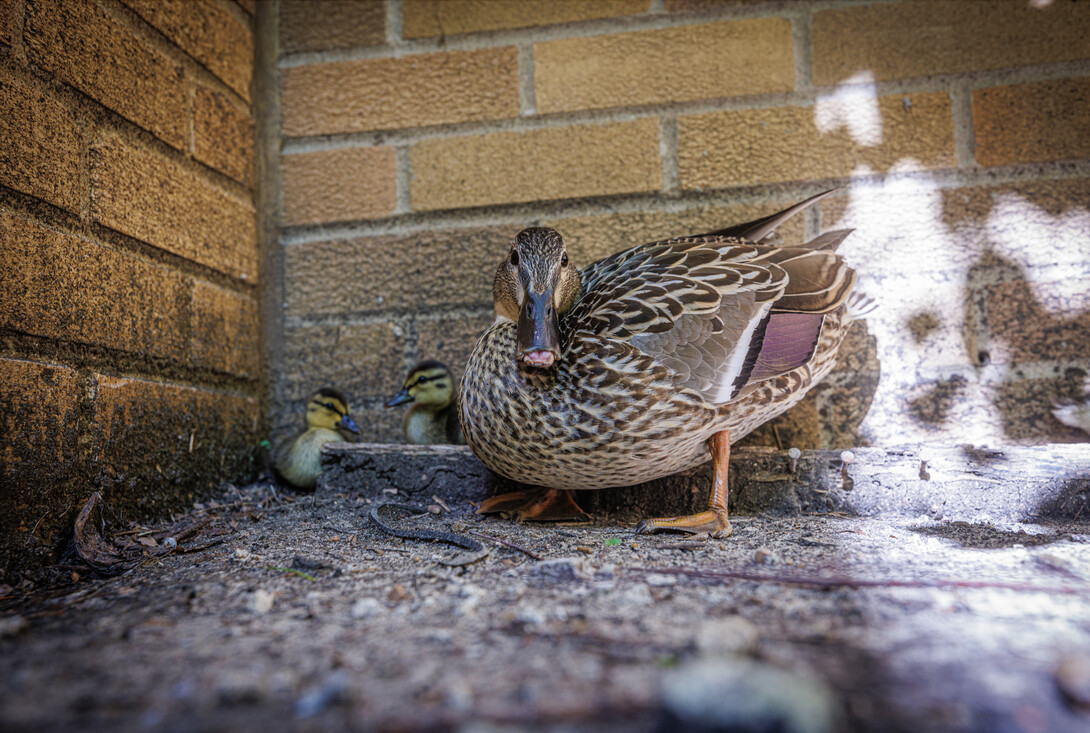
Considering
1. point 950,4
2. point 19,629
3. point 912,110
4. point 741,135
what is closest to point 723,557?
point 19,629

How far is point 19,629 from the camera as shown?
1.31 m

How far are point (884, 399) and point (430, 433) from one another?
2059 millimetres

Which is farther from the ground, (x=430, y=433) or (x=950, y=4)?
(x=950, y=4)

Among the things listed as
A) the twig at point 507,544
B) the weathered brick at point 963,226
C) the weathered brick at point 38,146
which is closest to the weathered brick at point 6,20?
the weathered brick at point 38,146

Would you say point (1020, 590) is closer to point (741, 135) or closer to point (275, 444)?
point (741, 135)

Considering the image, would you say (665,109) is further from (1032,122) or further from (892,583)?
(892,583)

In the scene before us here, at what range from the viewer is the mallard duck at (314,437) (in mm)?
2857

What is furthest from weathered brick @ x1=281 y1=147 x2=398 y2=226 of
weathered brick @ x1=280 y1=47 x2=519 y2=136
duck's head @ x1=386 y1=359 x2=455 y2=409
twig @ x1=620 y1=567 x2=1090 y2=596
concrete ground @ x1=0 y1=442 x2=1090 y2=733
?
twig @ x1=620 y1=567 x2=1090 y2=596

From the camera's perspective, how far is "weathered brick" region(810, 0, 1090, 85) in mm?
2691

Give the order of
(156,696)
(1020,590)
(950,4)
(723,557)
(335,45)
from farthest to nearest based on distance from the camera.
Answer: (335,45)
(950,4)
(723,557)
(1020,590)
(156,696)

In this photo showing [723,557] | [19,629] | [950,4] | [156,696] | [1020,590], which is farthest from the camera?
[950,4]

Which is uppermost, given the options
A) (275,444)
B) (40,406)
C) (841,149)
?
(841,149)

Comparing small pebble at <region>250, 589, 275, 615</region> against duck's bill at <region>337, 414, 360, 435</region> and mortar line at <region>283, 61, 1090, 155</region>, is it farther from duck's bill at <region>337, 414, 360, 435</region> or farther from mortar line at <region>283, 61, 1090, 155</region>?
mortar line at <region>283, 61, 1090, 155</region>

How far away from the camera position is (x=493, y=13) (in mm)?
2996
